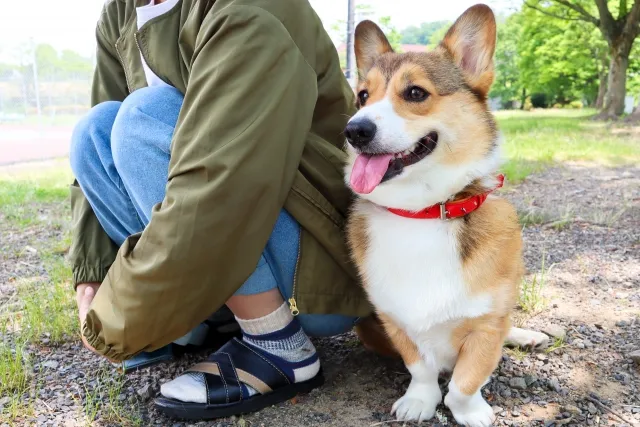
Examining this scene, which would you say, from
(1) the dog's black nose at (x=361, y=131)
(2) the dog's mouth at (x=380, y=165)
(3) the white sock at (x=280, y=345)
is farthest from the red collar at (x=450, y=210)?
(3) the white sock at (x=280, y=345)

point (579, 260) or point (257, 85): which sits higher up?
point (257, 85)

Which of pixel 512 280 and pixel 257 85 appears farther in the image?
pixel 512 280

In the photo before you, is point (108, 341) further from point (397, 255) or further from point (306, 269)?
point (397, 255)

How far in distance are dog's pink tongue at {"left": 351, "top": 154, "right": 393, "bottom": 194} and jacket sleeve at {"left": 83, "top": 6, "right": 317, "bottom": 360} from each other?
0.19 metres

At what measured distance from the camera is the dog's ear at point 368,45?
1978 millimetres

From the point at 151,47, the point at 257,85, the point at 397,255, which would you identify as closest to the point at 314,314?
the point at 397,255

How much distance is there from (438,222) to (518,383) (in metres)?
0.62

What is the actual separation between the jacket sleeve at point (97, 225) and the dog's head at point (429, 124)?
0.90 metres

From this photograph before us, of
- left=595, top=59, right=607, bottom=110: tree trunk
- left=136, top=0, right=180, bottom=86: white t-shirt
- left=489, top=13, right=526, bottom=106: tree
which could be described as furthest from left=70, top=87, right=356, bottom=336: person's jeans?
left=489, top=13, right=526, bottom=106: tree

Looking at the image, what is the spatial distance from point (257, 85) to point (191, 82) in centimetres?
19

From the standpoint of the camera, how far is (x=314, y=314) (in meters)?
1.81

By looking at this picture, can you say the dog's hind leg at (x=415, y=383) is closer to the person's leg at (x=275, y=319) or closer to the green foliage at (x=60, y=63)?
the person's leg at (x=275, y=319)

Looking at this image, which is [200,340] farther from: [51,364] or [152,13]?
[152,13]

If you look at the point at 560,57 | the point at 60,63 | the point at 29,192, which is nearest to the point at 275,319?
the point at 29,192
